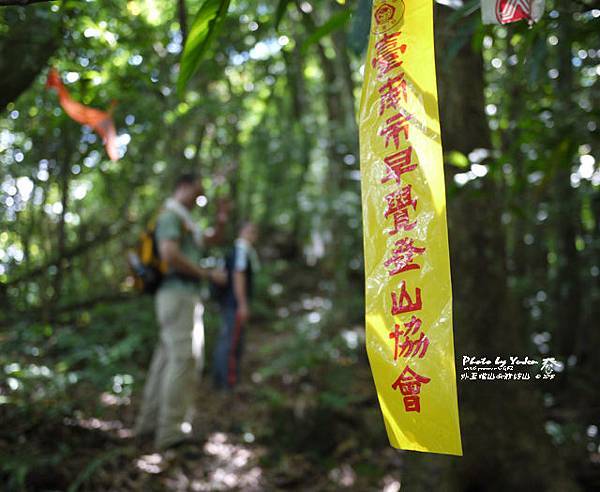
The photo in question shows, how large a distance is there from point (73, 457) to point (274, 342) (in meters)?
4.17

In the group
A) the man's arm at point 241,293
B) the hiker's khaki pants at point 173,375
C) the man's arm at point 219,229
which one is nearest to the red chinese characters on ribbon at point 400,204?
the hiker's khaki pants at point 173,375

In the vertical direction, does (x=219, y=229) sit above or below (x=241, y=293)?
above

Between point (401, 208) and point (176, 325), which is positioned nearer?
point (401, 208)

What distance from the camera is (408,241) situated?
4.20 ft

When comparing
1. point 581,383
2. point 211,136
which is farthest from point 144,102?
point 581,383

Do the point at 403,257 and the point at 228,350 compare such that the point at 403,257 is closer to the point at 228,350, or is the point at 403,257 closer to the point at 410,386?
the point at 410,386

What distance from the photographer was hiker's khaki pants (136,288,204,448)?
3740 millimetres

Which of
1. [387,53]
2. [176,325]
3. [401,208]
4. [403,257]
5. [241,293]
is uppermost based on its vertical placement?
[387,53]

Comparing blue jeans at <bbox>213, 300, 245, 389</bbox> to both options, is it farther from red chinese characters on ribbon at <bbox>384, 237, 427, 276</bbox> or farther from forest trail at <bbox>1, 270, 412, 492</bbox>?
red chinese characters on ribbon at <bbox>384, 237, 427, 276</bbox>

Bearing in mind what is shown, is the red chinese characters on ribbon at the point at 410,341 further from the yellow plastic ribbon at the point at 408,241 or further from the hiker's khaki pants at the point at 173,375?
the hiker's khaki pants at the point at 173,375

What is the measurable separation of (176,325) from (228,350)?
59.4 inches

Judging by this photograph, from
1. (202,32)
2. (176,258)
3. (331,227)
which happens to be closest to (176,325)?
(176,258)

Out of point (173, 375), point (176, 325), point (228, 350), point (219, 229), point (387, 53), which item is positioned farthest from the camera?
point (228, 350)

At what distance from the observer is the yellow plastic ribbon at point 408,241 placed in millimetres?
1194
